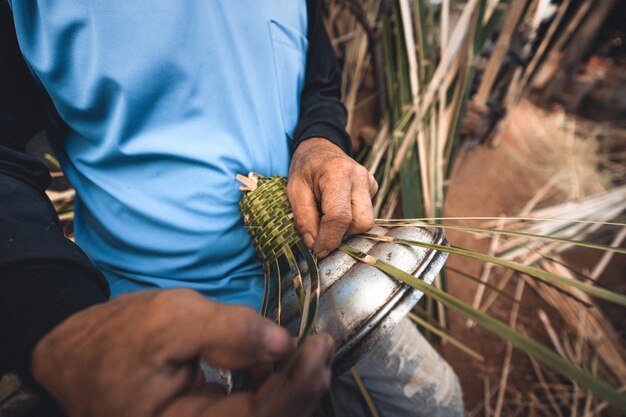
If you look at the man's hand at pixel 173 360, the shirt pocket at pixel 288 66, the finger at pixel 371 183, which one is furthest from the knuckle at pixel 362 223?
the shirt pocket at pixel 288 66

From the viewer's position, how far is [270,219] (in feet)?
1.87

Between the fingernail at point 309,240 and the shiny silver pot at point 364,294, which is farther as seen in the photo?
the fingernail at point 309,240

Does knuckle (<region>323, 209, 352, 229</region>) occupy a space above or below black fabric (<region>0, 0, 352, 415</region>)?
below

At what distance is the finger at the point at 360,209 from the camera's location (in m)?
0.53

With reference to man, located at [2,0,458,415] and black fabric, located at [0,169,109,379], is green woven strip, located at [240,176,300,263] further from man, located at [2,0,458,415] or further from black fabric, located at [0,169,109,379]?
black fabric, located at [0,169,109,379]

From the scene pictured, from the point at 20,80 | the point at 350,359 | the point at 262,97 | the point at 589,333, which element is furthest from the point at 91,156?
the point at 589,333

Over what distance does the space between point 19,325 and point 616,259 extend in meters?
3.11

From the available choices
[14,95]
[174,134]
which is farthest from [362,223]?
[14,95]

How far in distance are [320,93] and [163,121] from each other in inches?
18.9

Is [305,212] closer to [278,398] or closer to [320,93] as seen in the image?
[278,398]

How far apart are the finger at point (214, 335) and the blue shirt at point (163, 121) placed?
382 millimetres

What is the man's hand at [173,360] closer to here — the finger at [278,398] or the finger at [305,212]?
the finger at [278,398]

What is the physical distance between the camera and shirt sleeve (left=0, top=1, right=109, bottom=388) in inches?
12.0

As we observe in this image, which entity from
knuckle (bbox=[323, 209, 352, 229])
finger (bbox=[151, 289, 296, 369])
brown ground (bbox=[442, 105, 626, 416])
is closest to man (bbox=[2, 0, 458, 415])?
knuckle (bbox=[323, 209, 352, 229])
